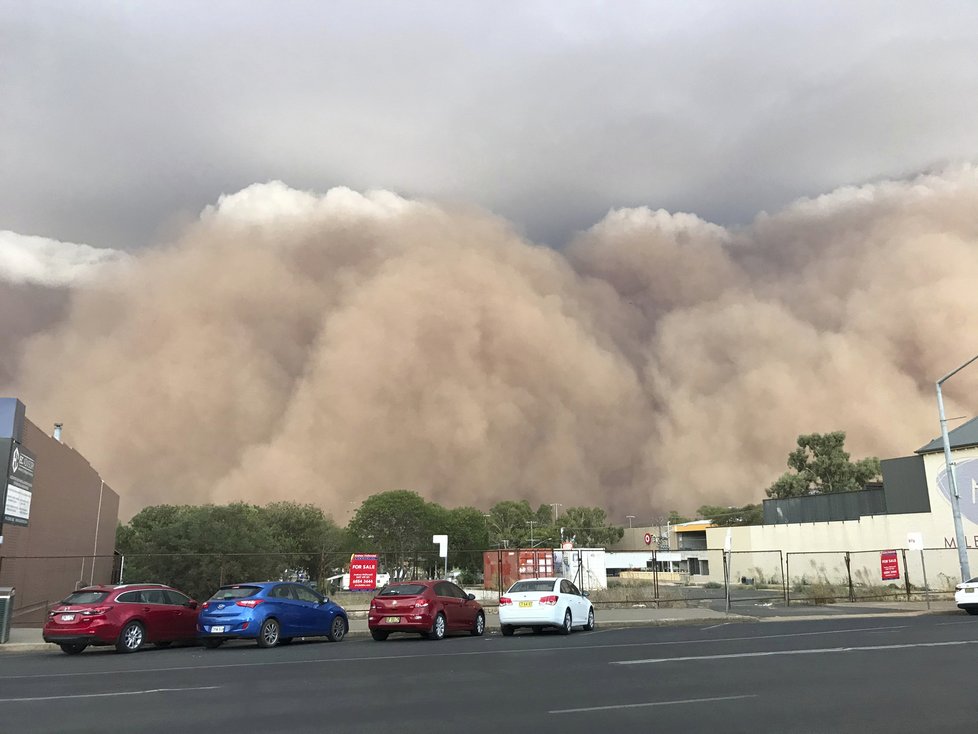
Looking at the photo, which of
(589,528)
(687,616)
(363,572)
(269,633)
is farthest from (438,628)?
(589,528)

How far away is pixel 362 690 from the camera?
977 cm

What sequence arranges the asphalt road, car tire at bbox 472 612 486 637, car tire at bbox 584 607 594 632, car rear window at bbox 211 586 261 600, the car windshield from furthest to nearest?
1. car tire at bbox 584 607 594 632
2. car tire at bbox 472 612 486 637
3. the car windshield
4. car rear window at bbox 211 586 261 600
5. the asphalt road

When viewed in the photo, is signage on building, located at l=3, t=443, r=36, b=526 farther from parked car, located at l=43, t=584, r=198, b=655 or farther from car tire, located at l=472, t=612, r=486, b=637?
car tire, located at l=472, t=612, r=486, b=637

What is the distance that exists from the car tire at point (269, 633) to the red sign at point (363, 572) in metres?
7.78

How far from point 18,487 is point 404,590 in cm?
1381

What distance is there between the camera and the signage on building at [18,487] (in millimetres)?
22438

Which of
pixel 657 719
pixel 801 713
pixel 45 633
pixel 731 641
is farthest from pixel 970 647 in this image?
pixel 45 633

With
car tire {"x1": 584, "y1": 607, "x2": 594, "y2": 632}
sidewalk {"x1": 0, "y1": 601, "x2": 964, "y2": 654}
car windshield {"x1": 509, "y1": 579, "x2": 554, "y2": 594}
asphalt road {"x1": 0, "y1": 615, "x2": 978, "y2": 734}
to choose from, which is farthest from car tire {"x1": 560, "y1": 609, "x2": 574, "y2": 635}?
asphalt road {"x1": 0, "y1": 615, "x2": 978, "y2": 734}

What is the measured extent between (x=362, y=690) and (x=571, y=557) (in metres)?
38.9

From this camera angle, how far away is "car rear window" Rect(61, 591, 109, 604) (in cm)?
1561

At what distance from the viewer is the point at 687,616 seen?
23688 mm

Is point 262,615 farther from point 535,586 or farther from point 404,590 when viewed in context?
point 535,586

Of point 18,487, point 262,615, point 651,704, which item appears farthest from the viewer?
point 18,487

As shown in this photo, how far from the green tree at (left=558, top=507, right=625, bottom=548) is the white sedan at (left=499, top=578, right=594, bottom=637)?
9673 cm
